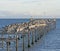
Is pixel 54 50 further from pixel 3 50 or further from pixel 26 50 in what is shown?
pixel 3 50

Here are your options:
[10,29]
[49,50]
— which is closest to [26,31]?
[10,29]

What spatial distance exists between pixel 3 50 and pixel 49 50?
28.3 feet

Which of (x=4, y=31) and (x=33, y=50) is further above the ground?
(x=4, y=31)

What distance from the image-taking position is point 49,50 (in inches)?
2119

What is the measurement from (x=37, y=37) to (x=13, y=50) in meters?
28.0

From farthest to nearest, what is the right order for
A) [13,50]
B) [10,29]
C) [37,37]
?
[37,37], [10,29], [13,50]

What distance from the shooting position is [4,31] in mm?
53875

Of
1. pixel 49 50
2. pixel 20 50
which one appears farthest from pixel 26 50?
pixel 49 50

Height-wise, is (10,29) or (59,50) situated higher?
(10,29)

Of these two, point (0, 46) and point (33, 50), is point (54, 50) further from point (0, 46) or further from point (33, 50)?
point (0, 46)

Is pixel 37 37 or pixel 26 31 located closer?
pixel 26 31

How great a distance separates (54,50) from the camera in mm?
54812

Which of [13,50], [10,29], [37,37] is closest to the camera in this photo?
[13,50]

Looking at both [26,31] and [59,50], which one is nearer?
[59,50]
